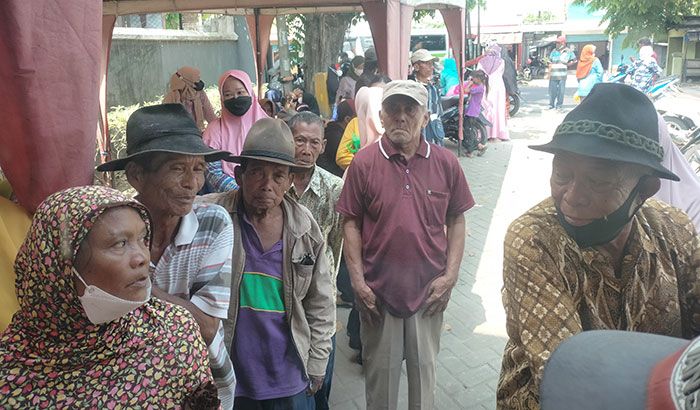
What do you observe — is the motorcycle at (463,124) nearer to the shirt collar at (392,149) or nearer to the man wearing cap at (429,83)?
the man wearing cap at (429,83)

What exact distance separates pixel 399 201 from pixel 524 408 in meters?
1.30

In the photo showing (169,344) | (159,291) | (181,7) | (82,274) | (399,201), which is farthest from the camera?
(181,7)

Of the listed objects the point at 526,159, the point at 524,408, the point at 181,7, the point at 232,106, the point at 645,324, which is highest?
the point at 181,7

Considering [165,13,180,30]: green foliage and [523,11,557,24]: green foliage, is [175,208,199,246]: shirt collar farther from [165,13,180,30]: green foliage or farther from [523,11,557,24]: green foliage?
[523,11,557,24]: green foliage

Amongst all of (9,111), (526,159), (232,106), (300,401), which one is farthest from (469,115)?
(9,111)

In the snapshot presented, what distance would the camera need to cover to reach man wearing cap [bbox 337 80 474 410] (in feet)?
8.82

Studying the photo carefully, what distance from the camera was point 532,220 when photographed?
Result: 60.2 inches

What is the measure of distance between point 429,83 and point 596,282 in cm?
686

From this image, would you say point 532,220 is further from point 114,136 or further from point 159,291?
point 114,136

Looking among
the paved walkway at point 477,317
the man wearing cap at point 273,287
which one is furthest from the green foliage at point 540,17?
the man wearing cap at point 273,287

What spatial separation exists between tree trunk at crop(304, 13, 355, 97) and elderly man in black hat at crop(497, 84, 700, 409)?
9979 mm

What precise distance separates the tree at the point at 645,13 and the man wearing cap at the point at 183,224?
18356mm

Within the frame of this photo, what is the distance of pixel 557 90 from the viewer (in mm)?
16672

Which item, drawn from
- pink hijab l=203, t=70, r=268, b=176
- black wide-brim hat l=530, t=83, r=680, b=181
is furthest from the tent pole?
black wide-brim hat l=530, t=83, r=680, b=181
